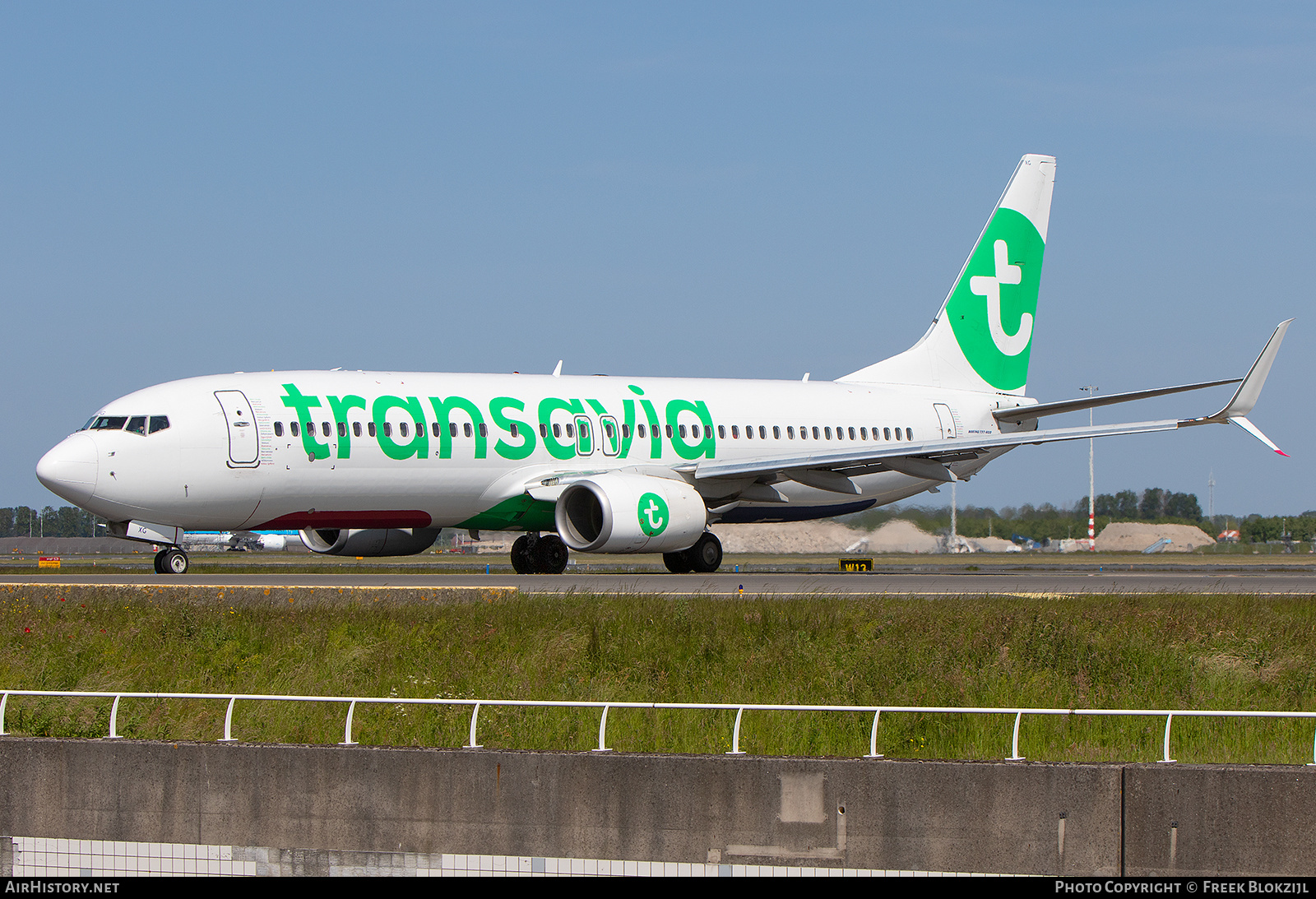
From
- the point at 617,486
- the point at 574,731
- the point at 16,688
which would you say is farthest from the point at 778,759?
the point at 617,486

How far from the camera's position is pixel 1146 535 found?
69.0 meters

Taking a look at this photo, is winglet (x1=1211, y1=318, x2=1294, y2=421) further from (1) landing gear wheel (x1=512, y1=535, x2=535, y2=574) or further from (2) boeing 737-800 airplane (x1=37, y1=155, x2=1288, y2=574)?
(1) landing gear wheel (x1=512, y1=535, x2=535, y2=574)

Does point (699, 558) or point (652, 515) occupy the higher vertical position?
point (652, 515)

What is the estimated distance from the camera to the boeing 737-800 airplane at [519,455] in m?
24.7

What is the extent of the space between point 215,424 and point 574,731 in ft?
49.6

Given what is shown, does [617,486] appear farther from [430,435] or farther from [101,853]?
[101,853]

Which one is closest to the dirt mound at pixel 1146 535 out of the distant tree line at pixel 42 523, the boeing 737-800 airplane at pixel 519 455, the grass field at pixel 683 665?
the boeing 737-800 airplane at pixel 519 455

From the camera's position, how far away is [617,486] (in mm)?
26469

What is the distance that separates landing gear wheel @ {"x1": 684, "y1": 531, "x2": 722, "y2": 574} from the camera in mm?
30123

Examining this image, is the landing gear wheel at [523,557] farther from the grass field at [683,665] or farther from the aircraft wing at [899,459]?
the grass field at [683,665]

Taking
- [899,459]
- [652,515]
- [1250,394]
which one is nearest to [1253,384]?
[1250,394]

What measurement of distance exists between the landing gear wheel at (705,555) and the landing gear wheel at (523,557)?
337 cm

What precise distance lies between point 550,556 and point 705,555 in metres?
3.46

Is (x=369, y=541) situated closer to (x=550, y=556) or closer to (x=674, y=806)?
(x=550, y=556)
